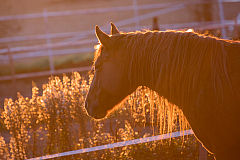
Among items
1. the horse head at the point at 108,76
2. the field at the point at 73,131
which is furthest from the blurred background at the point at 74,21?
the horse head at the point at 108,76

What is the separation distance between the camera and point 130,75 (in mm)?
2150

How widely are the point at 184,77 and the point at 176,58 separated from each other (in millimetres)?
162

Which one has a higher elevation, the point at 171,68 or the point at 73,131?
the point at 171,68

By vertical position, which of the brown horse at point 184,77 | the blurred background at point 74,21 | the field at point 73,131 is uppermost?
the blurred background at point 74,21

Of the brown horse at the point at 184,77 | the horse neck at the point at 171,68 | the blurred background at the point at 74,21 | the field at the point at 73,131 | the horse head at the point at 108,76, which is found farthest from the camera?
the blurred background at the point at 74,21

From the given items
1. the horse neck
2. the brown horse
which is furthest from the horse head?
the horse neck

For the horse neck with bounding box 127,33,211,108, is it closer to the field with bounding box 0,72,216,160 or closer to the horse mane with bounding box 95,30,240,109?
the horse mane with bounding box 95,30,240,109

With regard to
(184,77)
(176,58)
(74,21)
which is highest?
(74,21)

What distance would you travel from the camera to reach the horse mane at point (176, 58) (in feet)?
5.93

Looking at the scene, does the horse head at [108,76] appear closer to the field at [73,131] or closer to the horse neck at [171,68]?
the horse neck at [171,68]

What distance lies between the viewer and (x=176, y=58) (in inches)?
77.7

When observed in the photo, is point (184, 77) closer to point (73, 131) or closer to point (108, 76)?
point (108, 76)

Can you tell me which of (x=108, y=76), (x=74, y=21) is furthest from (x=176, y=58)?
(x=74, y=21)

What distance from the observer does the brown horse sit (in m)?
1.74
